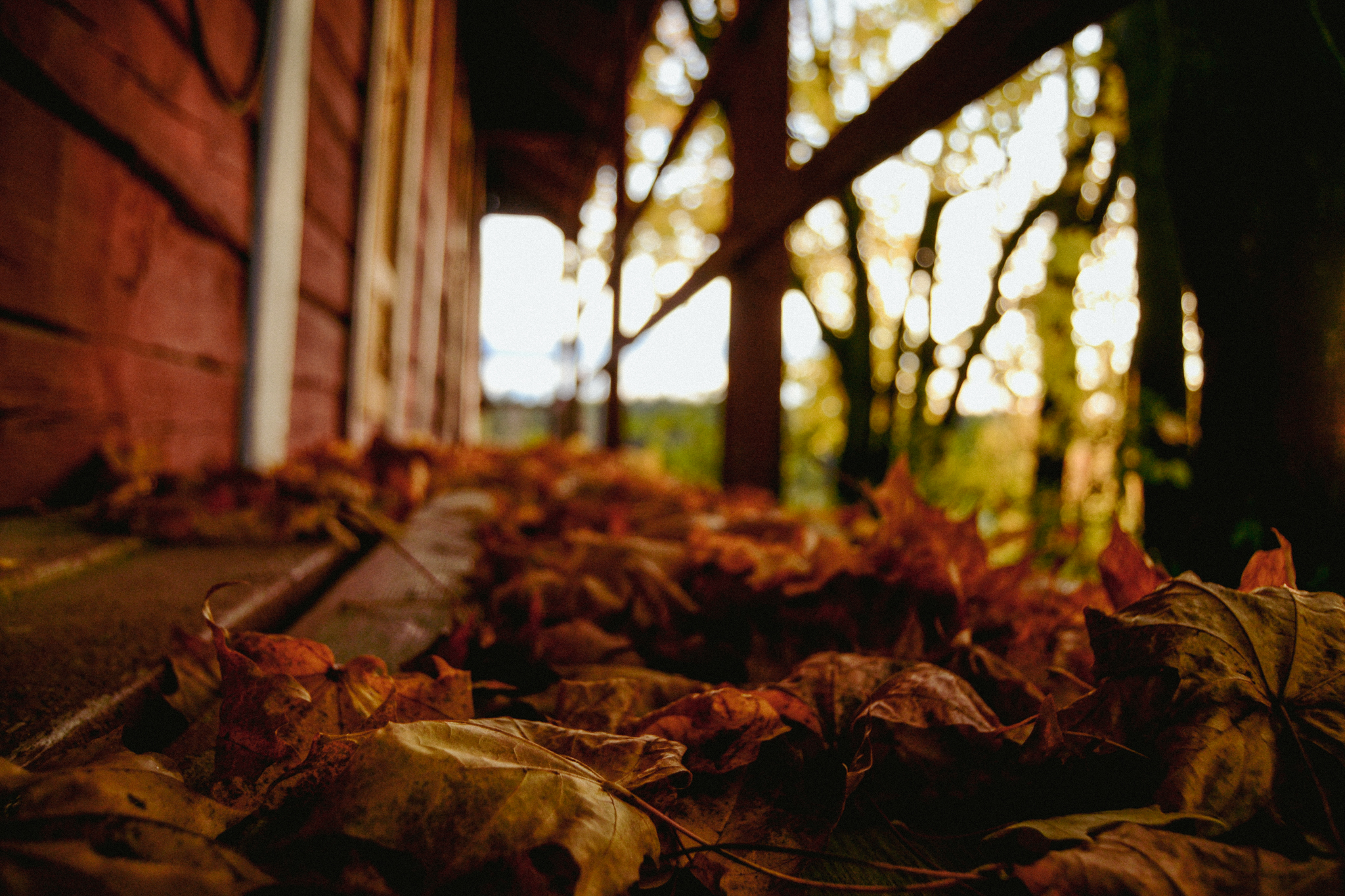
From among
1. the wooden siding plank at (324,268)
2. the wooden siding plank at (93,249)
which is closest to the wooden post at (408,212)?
the wooden siding plank at (324,268)

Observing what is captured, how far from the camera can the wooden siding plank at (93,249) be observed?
99cm

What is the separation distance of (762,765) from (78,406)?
1.37 metres

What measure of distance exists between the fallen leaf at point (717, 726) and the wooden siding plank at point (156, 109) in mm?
1301

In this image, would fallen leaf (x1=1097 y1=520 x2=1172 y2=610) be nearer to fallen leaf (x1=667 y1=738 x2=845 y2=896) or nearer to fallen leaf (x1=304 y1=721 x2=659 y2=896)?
fallen leaf (x1=667 y1=738 x2=845 y2=896)

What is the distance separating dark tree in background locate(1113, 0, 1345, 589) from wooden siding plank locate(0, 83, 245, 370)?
1.55 metres

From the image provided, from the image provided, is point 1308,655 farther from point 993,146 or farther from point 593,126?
point 593,126

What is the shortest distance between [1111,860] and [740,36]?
2.07m

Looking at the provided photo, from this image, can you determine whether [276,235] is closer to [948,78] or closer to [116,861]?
[948,78]

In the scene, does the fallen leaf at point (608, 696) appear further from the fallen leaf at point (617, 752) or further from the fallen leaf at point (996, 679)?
the fallen leaf at point (996, 679)

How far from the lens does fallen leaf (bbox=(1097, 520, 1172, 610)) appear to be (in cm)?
55

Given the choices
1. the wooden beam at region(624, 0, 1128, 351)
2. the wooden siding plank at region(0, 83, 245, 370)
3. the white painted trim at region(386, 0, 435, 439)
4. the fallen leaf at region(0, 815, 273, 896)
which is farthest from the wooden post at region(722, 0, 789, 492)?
the white painted trim at region(386, 0, 435, 439)

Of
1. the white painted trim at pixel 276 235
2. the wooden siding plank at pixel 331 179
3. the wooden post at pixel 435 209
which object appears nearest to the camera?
the white painted trim at pixel 276 235

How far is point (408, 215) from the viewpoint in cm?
365

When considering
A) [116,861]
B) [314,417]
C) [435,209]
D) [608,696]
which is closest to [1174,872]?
[608,696]
